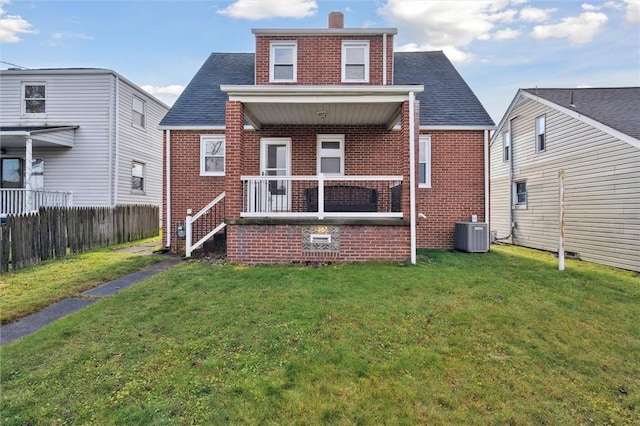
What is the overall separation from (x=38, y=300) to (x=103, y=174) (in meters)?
10.1

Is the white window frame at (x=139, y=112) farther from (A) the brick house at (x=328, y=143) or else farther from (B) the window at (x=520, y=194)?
(B) the window at (x=520, y=194)

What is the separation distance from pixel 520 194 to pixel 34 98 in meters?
19.9

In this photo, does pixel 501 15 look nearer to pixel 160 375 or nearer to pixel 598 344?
→ pixel 598 344

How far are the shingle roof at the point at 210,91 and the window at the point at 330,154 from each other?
10.1ft

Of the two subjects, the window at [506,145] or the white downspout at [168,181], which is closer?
the white downspout at [168,181]

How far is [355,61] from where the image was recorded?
10719 mm

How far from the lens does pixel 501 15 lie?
10.5 metres

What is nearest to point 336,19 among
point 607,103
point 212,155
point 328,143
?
point 328,143

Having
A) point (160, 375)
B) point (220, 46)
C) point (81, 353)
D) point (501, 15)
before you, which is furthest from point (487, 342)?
point (220, 46)

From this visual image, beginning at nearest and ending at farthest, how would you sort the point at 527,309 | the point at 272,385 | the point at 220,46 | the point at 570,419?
the point at 570,419 → the point at 272,385 → the point at 527,309 → the point at 220,46

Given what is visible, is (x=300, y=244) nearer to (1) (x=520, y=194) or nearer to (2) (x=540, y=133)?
(2) (x=540, y=133)

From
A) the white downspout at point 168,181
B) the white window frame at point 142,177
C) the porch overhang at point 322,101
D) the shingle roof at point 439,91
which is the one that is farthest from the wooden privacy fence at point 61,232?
the shingle roof at point 439,91

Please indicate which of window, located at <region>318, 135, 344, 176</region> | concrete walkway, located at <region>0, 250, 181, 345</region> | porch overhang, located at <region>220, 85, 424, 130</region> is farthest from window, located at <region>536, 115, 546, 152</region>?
concrete walkway, located at <region>0, 250, 181, 345</region>

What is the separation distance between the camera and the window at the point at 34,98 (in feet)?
45.1
